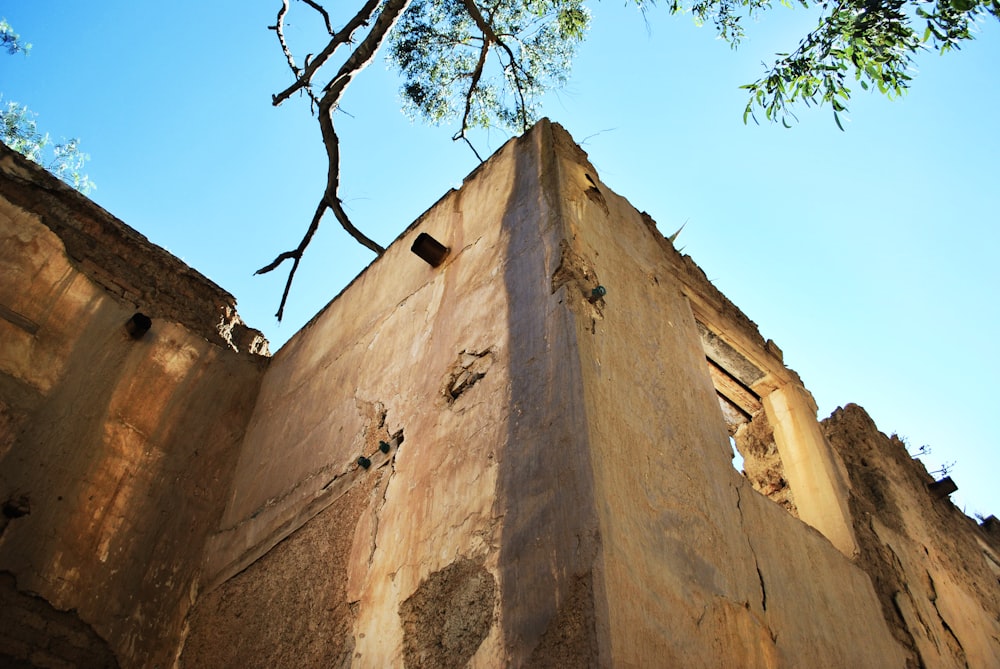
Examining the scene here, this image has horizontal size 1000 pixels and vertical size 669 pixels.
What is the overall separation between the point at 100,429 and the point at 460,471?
2.47 metres

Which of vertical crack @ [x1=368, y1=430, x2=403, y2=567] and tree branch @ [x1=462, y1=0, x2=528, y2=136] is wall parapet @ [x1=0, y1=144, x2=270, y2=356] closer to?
vertical crack @ [x1=368, y1=430, x2=403, y2=567]

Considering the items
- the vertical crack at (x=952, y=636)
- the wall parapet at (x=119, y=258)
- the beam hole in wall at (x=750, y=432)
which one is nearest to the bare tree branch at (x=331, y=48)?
the wall parapet at (x=119, y=258)

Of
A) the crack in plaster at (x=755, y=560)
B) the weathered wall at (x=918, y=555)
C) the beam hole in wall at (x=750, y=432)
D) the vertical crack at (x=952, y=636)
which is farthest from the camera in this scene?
the beam hole in wall at (x=750, y=432)

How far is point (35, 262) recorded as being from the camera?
4.32 meters

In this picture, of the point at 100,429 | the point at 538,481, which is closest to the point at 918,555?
the point at 538,481

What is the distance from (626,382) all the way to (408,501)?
1.01m

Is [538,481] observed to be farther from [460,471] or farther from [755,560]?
[755,560]

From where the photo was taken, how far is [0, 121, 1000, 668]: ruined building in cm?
240

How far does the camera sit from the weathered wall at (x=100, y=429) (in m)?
3.64

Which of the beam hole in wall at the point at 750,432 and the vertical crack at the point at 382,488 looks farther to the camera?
the beam hole in wall at the point at 750,432

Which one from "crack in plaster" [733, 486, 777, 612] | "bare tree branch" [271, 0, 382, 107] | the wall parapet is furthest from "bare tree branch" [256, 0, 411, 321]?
"crack in plaster" [733, 486, 777, 612]

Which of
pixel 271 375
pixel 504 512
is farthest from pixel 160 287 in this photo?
pixel 504 512

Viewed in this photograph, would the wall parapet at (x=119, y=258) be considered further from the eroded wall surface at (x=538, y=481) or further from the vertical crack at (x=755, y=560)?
the vertical crack at (x=755, y=560)

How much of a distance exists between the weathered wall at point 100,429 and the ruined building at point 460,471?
1cm
